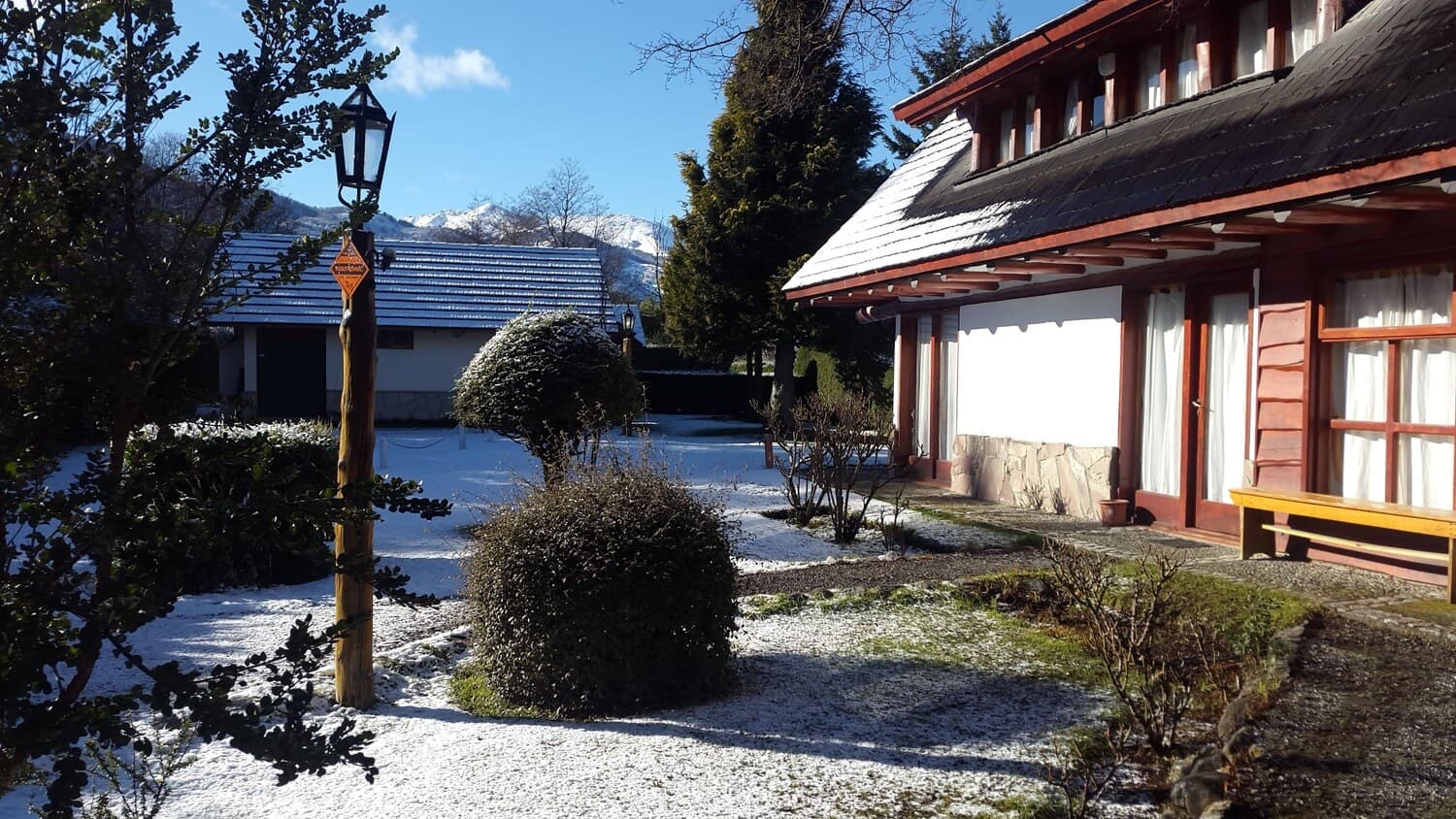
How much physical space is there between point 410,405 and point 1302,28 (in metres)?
24.4

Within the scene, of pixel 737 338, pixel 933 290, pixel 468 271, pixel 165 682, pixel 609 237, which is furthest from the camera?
pixel 609 237

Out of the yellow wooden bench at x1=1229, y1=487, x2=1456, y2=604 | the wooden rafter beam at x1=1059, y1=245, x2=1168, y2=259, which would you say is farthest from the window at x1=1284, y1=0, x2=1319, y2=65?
the yellow wooden bench at x1=1229, y1=487, x2=1456, y2=604

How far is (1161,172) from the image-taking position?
350 inches

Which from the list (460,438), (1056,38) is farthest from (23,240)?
(460,438)

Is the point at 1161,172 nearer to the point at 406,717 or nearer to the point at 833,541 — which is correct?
the point at 833,541

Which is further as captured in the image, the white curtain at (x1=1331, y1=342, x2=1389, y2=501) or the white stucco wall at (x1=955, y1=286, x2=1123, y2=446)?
the white stucco wall at (x1=955, y1=286, x2=1123, y2=446)

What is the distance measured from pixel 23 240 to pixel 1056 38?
36.1 feet

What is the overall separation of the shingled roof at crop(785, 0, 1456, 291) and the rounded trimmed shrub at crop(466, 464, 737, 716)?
4.79m

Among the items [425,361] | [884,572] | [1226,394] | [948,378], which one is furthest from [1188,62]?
[425,361]

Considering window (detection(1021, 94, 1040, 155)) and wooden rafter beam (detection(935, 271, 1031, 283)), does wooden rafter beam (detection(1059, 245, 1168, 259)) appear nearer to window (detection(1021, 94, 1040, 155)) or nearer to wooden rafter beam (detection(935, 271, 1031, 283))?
wooden rafter beam (detection(935, 271, 1031, 283))

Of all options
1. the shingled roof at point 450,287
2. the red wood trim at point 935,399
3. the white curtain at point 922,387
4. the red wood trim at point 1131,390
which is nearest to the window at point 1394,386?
the red wood trim at point 1131,390

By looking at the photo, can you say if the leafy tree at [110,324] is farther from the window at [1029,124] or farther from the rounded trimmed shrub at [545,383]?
the window at [1029,124]

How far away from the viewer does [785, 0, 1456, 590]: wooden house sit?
7270 mm

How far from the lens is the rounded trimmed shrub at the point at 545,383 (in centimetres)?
1206
